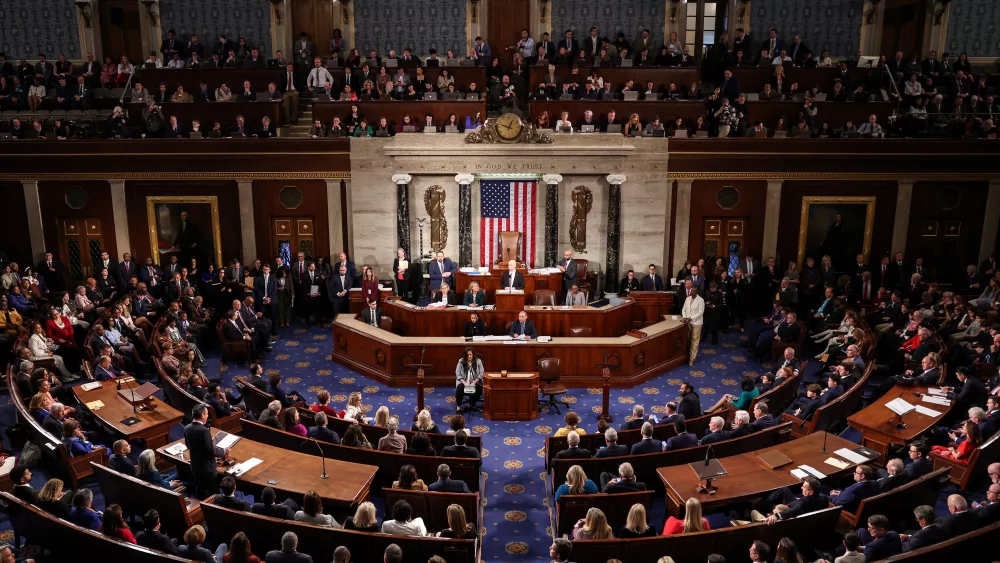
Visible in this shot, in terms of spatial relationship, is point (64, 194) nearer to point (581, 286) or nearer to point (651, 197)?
point (581, 286)

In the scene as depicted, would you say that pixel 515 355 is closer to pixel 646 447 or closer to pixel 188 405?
pixel 646 447

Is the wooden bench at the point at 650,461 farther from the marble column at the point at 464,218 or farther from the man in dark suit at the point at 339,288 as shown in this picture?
the marble column at the point at 464,218

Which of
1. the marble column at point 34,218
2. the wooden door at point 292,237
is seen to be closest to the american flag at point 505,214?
the wooden door at point 292,237

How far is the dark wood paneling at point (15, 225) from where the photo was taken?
65.9ft

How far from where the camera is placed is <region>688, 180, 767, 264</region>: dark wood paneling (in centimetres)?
1988

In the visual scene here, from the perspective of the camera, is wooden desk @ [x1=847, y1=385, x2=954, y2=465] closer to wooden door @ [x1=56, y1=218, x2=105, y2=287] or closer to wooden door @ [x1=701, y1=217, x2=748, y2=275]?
wooden door @ [x1=701, y1=217, x2=748, y2=275]

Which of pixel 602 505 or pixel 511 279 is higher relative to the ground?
pixel 511 279

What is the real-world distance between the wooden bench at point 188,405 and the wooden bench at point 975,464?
31.0 feet

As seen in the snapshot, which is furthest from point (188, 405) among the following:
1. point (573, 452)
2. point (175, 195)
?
point (175, 195)

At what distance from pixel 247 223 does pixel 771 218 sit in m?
12.7

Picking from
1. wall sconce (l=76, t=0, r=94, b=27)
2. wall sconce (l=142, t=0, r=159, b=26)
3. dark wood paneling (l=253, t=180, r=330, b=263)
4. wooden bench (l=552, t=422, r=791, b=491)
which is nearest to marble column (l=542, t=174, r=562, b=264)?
dark wood paneling (l=253, t=180, r=330, b=263)

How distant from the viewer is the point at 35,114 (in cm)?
2162

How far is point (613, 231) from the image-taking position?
19781 millimetres

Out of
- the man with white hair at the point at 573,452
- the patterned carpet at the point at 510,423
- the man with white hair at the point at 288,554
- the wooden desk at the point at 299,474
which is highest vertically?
the man with white hair at the point at 288,554
